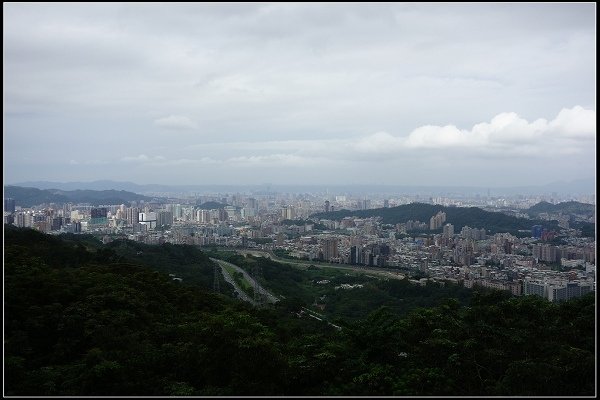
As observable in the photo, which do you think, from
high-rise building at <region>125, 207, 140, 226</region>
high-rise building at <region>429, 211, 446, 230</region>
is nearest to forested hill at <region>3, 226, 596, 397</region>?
high-rise building at <region>125, 207, 140, 226</region>

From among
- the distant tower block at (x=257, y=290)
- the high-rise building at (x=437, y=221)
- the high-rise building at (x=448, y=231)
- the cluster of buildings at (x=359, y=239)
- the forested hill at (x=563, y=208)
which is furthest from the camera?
the high-rise building at (x=437, y=221)

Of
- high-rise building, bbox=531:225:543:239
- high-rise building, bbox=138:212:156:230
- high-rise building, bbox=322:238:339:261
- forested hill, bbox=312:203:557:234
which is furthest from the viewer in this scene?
high-rise building, bbox=138:212:156:230

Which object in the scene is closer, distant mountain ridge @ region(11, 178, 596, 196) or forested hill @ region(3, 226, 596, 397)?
forested hill @ region(3, 226, 596, 397)

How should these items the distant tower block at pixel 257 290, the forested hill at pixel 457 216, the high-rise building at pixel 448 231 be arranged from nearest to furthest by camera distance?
the distant tower block at pixel 257 290 < the forested hill at pixel 457 216 < the high-rise building at pixel 448 231

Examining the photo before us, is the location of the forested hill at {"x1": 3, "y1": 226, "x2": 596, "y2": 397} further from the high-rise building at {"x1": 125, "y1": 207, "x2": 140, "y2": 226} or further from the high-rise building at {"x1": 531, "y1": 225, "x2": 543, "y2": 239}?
the high-rise building at {"x1": 125, "y1": 207, "x2": 140, "y2": 226}

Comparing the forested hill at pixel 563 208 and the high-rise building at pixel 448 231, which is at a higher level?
the forested hill at pixel 563 208

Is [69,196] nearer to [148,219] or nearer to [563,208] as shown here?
[148,219]

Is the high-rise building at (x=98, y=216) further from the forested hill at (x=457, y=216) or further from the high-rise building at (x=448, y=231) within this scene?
the high-rise building at (x=448, y=231)

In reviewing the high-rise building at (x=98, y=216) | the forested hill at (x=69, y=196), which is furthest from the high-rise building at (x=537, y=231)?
the forested hill at (x=69, y=196)
